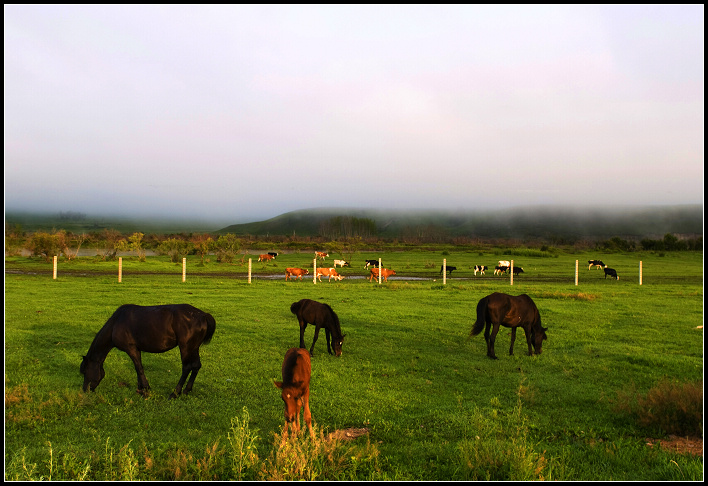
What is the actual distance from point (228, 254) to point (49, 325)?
36.1 m

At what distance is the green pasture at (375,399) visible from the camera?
540 centimetres

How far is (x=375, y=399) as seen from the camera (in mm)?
8234

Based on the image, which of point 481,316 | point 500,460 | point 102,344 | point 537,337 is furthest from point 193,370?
point 537,337

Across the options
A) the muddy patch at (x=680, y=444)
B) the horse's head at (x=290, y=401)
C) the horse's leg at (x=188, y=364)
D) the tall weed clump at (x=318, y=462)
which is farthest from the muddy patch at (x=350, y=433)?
the muddy patch at (x=680, y=444)

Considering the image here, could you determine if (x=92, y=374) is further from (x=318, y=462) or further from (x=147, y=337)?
(x=318, y=462)

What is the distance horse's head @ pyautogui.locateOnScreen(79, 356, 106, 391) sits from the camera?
821cm

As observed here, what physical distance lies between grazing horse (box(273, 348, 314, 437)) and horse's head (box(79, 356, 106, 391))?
13.2ft

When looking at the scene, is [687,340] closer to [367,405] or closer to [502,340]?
[502,340]

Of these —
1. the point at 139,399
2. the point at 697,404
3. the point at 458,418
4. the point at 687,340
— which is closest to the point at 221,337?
the point at 139,399

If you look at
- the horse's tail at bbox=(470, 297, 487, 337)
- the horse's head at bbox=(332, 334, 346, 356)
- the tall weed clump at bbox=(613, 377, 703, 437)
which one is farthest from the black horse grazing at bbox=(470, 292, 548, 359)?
the tall weed clump at bbox=(613, 377, 703, 437)

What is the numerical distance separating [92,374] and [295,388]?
4.49 metres

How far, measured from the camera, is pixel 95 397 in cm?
789

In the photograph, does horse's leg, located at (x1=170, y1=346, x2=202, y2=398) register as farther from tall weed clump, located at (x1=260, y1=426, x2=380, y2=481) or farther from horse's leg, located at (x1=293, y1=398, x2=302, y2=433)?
tall weed clump, located at (x1=260, y1=426, x2=380, y2=481)

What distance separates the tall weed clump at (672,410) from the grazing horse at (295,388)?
5067mm
